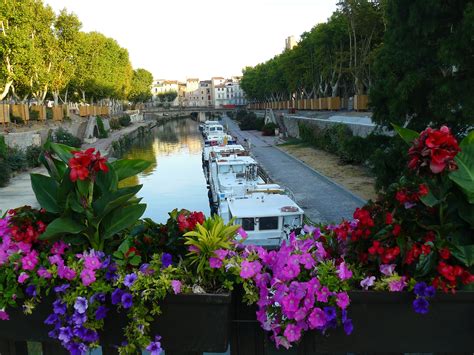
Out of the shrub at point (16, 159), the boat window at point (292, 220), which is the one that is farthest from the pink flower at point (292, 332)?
the shrub at point (16, 159)

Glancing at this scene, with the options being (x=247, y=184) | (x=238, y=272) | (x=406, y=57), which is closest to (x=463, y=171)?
(x=238, y=272)

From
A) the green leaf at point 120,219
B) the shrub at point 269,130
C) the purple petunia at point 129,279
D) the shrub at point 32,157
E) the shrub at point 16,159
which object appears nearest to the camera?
the purple petunia at point 129,279

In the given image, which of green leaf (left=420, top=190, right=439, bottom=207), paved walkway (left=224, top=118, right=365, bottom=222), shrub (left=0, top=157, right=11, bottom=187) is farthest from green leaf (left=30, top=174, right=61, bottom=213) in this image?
shrub (left=0, top=157, right=11, bottom=187)

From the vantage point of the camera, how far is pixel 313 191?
20.0 meters

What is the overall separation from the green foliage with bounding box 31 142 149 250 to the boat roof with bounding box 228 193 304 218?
10.6 m

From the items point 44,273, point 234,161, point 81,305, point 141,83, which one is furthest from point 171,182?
Answer: point 141,83

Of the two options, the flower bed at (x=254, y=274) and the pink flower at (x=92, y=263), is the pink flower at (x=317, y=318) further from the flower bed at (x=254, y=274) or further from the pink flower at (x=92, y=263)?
the pink flower at (x=92, y=263)

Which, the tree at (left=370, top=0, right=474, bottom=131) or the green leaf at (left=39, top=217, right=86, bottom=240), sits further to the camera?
the tree at (left=370, top=0, right=474, bottom=131)

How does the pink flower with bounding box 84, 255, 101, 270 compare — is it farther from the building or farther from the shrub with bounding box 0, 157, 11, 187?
the building

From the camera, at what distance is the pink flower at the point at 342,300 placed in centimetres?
191

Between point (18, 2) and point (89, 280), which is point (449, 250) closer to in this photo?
point (89, 280)

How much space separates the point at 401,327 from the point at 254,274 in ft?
2.26

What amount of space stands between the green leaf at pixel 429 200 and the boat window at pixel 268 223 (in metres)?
11.4

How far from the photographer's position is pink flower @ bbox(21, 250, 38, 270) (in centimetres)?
218
